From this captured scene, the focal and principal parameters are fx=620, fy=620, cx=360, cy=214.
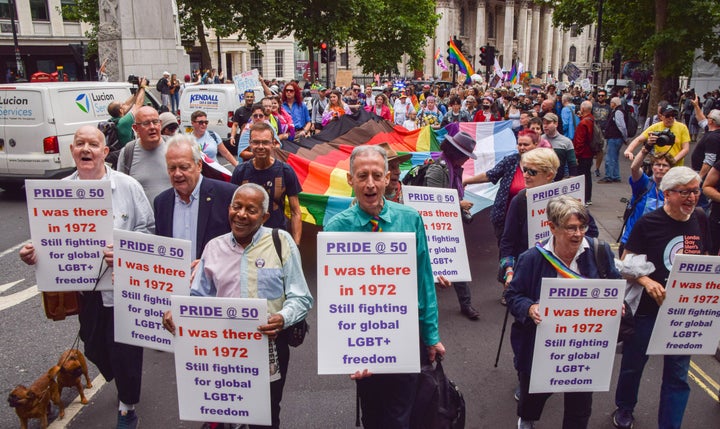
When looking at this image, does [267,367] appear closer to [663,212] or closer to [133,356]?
[133,356]

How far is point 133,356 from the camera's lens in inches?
164

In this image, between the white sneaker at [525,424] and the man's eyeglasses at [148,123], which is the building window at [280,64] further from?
the white sneaker at [525,424]

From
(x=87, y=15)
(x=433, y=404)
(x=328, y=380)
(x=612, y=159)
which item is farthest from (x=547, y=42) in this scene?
(x=433, y=404)

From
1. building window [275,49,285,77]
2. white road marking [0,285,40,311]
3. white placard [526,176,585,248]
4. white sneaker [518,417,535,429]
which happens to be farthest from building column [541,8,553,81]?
white sneaker [518,417,535,429]

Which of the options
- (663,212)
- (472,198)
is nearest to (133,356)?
(663,212)

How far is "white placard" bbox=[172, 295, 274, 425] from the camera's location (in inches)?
126

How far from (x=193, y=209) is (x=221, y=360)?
1.19 meters

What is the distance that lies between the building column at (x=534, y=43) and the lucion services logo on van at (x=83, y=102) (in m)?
96.2

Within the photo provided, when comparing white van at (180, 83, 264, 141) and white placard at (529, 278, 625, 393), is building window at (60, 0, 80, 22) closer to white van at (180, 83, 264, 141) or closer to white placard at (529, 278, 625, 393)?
white van at (180, 83, 264, 141)

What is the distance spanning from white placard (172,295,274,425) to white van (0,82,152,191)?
9.47 metres

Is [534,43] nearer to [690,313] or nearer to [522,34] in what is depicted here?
[522,34]

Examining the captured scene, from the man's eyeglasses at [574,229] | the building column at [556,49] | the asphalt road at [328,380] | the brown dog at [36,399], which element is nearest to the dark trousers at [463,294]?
the asphalt road at [328,380]

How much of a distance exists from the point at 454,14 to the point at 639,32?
62.7m

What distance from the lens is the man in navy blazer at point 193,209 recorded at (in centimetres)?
407
